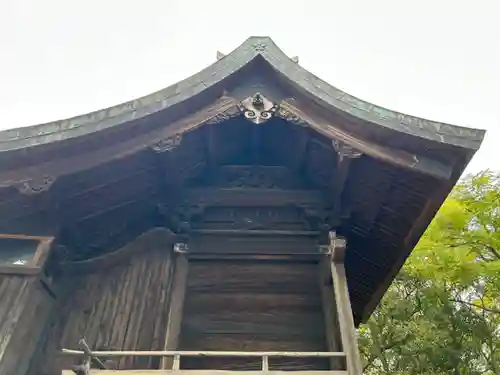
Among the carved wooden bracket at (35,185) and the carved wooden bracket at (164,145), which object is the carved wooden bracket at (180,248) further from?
the carved wooden bracket at (35,185)

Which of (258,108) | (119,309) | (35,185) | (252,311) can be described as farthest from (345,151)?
(35,185)

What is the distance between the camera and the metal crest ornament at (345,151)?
5.02 meters

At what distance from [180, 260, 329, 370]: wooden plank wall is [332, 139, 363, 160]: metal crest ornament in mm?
1393

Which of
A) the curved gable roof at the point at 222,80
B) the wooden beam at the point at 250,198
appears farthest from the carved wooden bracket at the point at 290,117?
the wooden beam at the point at 250,198

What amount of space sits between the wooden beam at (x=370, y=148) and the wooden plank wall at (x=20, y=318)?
3.21 m

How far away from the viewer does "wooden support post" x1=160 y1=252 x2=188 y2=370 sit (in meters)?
4.75

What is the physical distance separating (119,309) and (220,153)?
2.18 m

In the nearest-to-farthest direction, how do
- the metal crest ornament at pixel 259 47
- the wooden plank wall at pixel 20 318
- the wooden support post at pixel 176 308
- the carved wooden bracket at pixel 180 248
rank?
the wooden plank wall at pixel 20 318 < the wooden support post at pixel 176 308 < the metal crest ornament at pixel 259 47 < the carved wooden bracket at pixel 180 248

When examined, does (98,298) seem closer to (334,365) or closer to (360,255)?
(334,365)

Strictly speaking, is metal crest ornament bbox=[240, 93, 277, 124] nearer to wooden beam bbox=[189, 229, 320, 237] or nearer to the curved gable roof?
the curved gable roof

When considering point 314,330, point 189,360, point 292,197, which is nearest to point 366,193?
point 292,197

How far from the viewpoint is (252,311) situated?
534cm

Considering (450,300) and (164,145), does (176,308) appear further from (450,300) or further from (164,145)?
(450,300)

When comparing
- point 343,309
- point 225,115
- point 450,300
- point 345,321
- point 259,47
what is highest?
point 450,300
